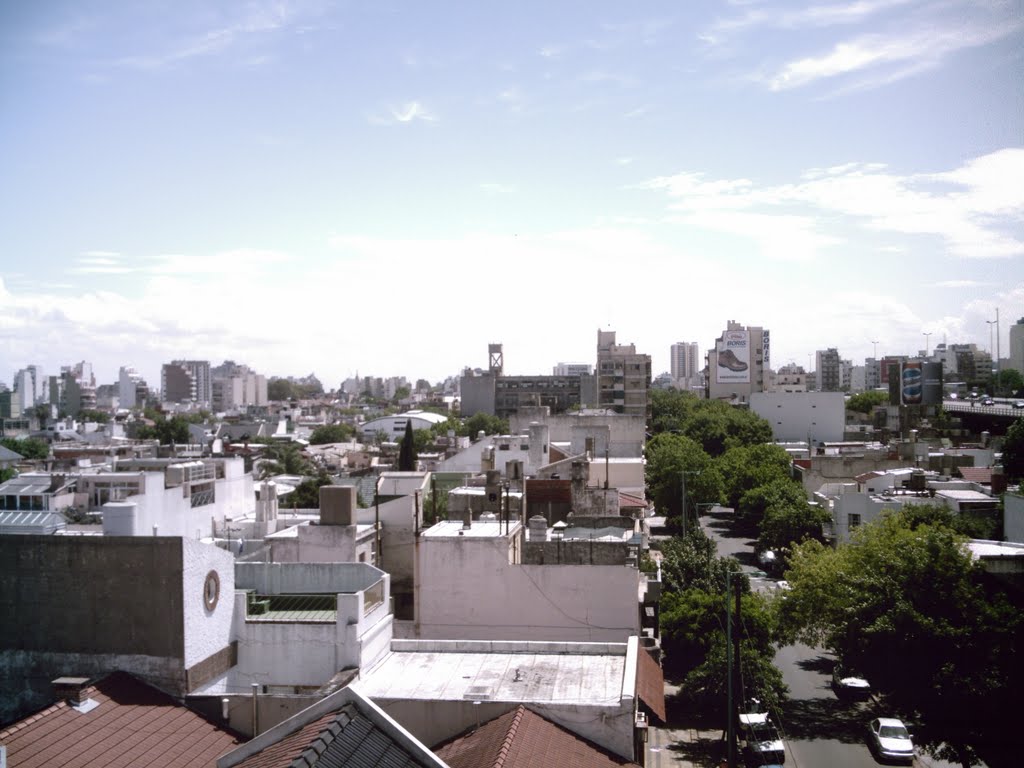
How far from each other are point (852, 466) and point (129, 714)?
59.0 metres

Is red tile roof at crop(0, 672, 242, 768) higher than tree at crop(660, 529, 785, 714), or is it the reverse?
red tile roof at crop(0, 672, 242, 768)

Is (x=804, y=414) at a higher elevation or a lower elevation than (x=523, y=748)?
higher

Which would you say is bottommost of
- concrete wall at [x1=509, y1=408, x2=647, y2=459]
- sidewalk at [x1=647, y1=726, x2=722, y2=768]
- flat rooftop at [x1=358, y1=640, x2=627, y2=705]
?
sidewalk at [x1=647, y1=726, x2=722, y2=768]

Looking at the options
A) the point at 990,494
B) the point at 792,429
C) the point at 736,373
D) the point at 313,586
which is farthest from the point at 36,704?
the point at 736,373

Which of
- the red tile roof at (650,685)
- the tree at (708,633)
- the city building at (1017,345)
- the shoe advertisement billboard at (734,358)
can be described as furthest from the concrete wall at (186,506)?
the city building at (1017,345)

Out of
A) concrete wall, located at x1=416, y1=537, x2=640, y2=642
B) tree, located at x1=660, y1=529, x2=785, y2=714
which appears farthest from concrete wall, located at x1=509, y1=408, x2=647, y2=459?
concrete wall, located at x1=416, y1=537, x2=640, y2=642

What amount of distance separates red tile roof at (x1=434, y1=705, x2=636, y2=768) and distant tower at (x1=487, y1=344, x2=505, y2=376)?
15334cm

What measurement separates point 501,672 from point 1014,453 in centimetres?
5923

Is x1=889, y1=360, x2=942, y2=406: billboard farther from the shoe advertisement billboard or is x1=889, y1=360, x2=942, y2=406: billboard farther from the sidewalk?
the sidewalk

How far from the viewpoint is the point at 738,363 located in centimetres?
14300

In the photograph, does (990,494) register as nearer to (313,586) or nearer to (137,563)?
(313,586)

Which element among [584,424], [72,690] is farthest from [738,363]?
[72,690]

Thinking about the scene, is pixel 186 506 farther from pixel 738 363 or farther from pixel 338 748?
pixel 738 363

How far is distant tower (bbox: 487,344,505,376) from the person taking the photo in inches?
6683
